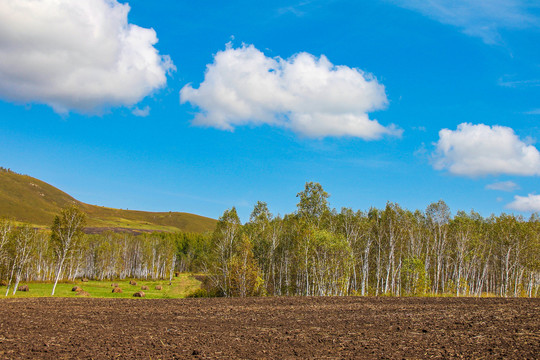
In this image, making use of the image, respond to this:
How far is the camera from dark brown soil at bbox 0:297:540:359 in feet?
50.3

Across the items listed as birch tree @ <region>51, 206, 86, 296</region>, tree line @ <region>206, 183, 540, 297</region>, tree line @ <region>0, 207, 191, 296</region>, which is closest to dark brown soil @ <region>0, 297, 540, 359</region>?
tree line @ <region>206, 183, 540, 297</region>

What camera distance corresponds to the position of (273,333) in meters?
20.0

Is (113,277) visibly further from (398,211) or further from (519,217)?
(519,217)

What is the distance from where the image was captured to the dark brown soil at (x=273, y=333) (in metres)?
15.3

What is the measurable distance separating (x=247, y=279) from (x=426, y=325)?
97.3 ft

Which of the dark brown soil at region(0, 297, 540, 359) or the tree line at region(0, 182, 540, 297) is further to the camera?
the tree line at region(0, 182, 540, 297)

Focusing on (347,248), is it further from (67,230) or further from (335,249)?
(67,230)

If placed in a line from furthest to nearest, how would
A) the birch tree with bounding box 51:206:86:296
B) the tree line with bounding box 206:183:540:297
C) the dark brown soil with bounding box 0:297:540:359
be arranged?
the birch tree with bounding box 51:206:86:296
the tree line with bounding box 206:183:540:297
the dark brown soil with bounding box 0:297:540:359

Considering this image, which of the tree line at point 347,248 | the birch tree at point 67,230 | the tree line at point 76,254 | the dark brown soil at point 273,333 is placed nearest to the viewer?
the dark brown soil at point 273,333

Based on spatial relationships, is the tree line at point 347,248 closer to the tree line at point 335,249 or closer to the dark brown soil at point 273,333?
the tree line at point 335,249

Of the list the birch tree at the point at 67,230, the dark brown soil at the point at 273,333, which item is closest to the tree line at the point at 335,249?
the birch tree at the point at 67,230

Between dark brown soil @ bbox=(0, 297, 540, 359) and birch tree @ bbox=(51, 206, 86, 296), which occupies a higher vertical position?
birch tree @ bbox=(51, 206, 86, 296)

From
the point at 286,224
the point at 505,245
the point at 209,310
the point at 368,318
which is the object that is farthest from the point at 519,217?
the point at 209,310

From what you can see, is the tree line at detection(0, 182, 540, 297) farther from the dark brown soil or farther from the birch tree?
the dark brown soil
